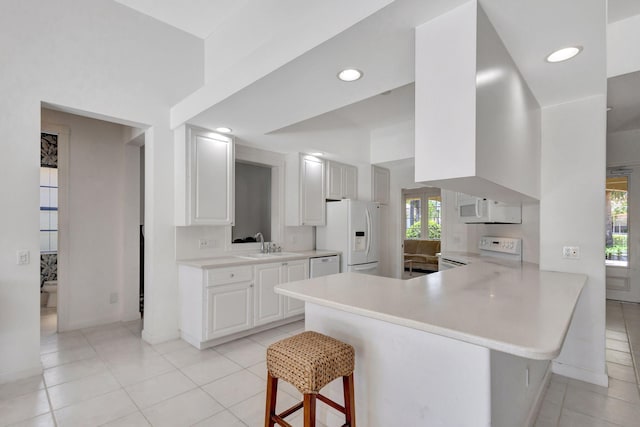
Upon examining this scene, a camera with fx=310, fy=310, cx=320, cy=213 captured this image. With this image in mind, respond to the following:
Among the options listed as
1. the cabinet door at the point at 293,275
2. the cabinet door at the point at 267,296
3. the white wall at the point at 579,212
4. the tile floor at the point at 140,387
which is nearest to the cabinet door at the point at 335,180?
the cabinet door at the point at 293,275

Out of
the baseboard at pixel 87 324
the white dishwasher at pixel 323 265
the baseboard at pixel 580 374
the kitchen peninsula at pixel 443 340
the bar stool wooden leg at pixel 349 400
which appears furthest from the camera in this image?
the white dishwasher at pixel 323 265

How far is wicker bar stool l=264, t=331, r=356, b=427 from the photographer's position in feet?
4.46

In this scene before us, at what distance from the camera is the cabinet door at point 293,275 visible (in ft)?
12.5

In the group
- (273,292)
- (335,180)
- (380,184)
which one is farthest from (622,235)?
(273,292)

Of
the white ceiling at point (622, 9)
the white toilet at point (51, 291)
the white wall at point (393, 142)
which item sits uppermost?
the white ceiling at point (622, 9)

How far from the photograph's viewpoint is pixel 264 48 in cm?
210

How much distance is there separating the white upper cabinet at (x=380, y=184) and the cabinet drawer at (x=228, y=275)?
270 centimetres

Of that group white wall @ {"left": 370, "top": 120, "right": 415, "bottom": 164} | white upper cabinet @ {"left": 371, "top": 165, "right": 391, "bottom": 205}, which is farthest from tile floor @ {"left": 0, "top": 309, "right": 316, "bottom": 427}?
white wall @ {"left": 370, "top": 120, "right": 415, "bottom": 164}

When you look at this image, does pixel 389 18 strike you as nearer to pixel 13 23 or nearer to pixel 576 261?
pixel 576 261

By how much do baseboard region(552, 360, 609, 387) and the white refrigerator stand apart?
2.49m

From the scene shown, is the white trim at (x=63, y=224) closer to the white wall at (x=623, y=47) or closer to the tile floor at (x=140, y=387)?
the tile floor at (x=140, y=387)

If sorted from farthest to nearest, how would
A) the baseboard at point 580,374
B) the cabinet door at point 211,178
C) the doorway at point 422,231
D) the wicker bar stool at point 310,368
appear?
the doorway at point 422,231 → the cabinet door at point 211,178 → the baseboard at point 580,374 → the wicker bar stool at point 310,368

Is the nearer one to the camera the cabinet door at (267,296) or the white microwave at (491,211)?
the white microwave at (491,211)

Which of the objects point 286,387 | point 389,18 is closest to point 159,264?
point 286,387
